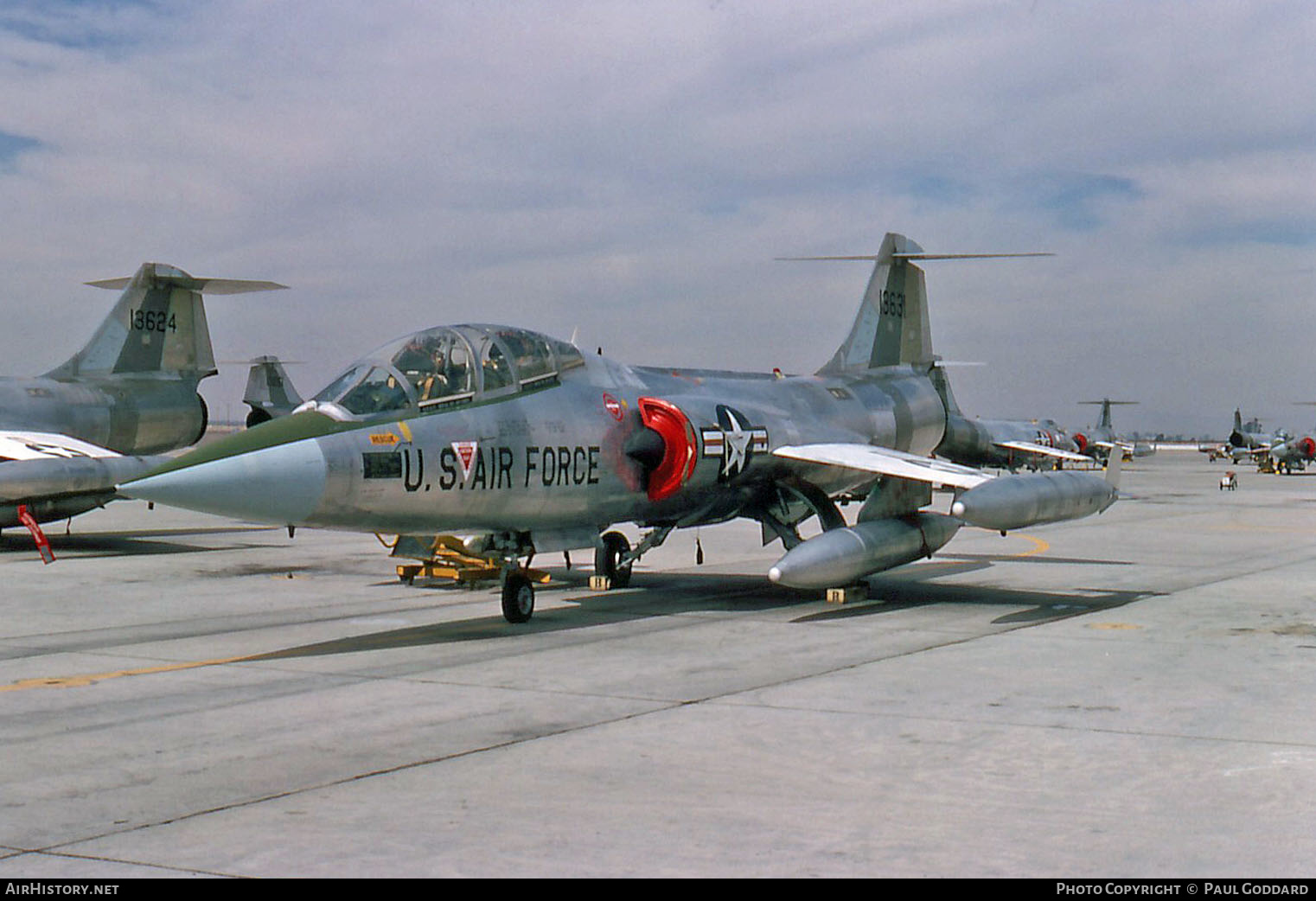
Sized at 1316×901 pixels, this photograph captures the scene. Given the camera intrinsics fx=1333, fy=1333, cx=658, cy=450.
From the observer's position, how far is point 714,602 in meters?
15.1

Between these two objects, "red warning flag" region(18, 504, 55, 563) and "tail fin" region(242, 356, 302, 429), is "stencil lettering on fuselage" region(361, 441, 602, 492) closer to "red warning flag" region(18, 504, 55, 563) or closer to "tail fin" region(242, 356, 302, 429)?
"red warning flag" region(18, 504, 55, 563)

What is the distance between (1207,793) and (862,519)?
8996 mm

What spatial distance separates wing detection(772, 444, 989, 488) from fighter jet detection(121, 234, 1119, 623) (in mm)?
41

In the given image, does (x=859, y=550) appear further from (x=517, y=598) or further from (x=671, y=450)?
(x=517, y=598)

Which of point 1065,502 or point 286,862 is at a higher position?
point 1065,502

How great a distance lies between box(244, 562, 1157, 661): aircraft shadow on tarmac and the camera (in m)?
12.2

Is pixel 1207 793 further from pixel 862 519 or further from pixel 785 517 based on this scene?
pixel 785 517

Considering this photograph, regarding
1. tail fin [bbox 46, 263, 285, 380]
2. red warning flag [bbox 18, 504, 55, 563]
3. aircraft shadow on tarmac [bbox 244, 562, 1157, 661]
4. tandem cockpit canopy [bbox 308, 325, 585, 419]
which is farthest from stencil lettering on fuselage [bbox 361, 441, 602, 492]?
tail fin [bbox 46, 263, 285, 380]

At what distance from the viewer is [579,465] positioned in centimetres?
1315

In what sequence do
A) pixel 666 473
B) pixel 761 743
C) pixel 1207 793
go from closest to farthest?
pixel 1207 793 < pixel 761 743 < pixel 666 473

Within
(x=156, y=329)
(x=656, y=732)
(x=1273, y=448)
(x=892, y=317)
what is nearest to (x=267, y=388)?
(x=156, y=329)

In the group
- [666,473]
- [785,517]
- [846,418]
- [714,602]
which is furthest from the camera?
[846,418]

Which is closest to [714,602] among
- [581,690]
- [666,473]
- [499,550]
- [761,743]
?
[666,473]

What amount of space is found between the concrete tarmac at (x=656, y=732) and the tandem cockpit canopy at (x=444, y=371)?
2161 mm
